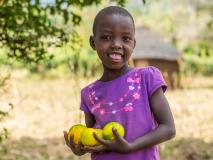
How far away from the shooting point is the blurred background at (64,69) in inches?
173

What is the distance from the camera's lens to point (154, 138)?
2.22 meters

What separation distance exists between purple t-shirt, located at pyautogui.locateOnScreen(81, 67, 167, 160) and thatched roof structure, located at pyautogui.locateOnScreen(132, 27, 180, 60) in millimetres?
16492

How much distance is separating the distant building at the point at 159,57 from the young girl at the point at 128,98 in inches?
646

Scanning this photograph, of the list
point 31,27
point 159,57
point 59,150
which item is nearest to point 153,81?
point 31,27

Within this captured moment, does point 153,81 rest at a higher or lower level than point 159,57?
higher

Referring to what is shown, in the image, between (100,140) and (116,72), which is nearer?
(100,140)

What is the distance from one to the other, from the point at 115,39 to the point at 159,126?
16.0 inches

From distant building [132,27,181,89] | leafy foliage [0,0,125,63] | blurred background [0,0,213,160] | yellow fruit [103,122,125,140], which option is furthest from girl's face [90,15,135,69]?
distant building [132,27,181,89]

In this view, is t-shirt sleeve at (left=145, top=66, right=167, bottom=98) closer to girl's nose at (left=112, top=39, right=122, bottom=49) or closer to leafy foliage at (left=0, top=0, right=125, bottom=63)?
girl's nose at (left=112, top=39, right=122, bottom=49)

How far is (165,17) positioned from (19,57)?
90.2 feet

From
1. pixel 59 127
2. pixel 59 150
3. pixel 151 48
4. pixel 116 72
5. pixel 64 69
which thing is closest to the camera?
pixel 116 72

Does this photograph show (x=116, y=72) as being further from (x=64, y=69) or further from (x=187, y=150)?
(x=64, y=69)

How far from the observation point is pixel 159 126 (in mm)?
2264

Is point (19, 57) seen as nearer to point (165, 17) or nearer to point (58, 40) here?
point (58, 40)
